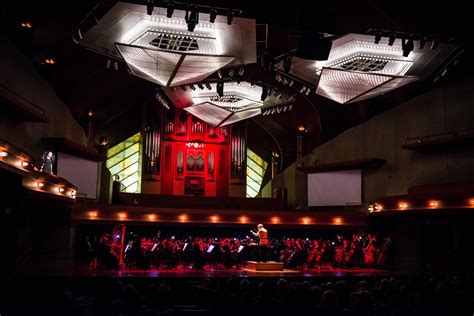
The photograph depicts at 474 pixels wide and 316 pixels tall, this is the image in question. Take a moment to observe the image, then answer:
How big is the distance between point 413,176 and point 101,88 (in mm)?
13448

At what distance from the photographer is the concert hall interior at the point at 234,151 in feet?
40.6

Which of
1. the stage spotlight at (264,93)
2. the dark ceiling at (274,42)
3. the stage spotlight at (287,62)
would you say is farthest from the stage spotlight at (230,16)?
the stage spotlight at (264,93)

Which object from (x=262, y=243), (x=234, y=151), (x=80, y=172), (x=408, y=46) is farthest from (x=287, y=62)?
(x=234, y=151)

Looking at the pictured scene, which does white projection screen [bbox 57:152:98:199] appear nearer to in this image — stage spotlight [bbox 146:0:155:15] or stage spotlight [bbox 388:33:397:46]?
stage spotlight [bbox 146:0:155:15]

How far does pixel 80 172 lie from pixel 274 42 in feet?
29.8

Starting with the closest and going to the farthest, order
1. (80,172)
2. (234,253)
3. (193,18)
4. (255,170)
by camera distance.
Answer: (193,18), (234,253), (80,172), (255,170)

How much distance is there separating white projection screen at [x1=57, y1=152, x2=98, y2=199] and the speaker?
35.3 feet

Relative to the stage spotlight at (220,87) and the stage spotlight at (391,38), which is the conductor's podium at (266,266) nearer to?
the stage spotlight at (220,87)

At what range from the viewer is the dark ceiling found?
1448cm

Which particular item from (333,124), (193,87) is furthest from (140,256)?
(333,124)

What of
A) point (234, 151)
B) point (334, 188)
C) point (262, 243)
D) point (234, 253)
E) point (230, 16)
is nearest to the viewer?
point (230, 16)

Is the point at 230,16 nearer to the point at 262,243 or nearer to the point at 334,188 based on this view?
the point at 262,243

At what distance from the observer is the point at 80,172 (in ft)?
67.6

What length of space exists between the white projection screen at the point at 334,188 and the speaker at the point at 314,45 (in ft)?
32.9
